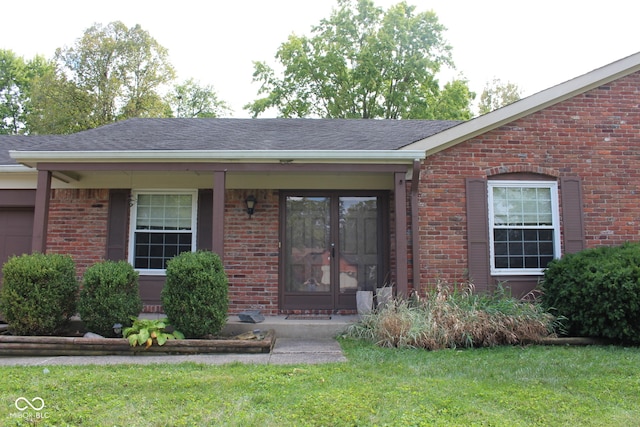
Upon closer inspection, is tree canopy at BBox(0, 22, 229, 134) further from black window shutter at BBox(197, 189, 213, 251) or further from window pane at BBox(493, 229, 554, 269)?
window pane at BBox(493, 229, 554, 269)

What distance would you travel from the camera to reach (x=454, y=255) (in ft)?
22.8

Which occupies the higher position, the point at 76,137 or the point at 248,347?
the point at 76,137

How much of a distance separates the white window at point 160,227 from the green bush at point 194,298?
2.03 metres

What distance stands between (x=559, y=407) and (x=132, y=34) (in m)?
23.4

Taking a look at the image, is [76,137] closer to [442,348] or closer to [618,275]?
[442,348]

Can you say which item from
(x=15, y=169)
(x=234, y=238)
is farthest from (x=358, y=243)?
(x=15, y=169)

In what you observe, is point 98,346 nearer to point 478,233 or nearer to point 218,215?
point 218,215

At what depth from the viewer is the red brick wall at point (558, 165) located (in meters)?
6.96

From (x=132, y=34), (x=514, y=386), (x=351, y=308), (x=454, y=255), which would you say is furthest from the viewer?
(x=132, y=34)

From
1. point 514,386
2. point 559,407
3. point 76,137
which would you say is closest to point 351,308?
point 514,386

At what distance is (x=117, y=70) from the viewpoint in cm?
2134

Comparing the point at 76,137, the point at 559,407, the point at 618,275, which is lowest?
the point at 559,407

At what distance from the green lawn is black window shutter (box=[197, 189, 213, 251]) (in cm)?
319

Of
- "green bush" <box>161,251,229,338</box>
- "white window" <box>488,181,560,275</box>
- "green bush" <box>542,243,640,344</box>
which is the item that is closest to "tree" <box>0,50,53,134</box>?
"green bush" <box>161,251,229,338</box>
